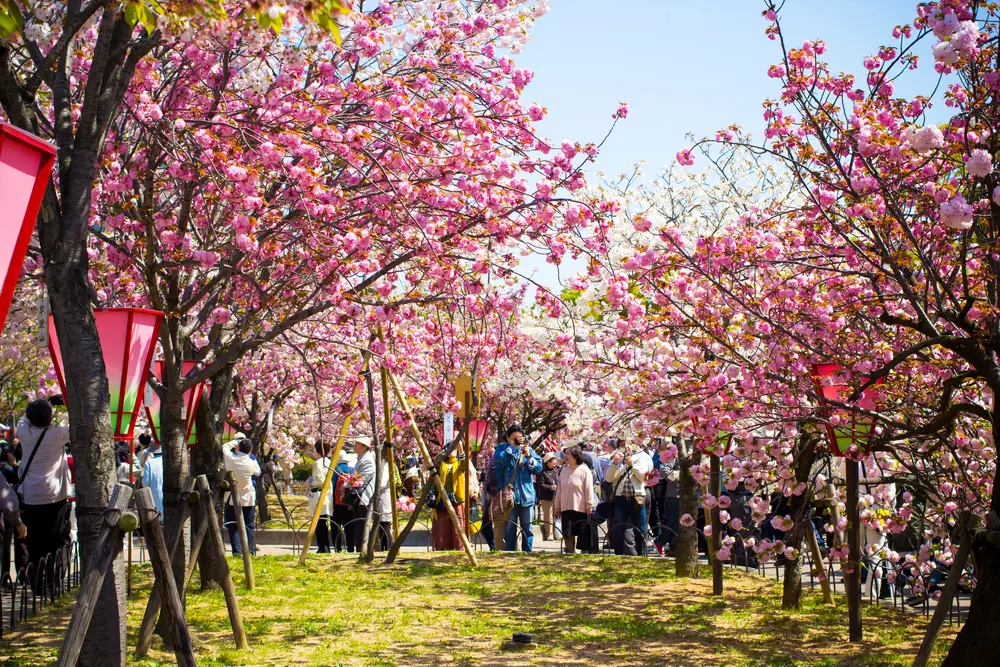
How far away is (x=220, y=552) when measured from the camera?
714cm

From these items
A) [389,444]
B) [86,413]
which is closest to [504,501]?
[389,444]

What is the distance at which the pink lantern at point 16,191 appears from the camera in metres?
3.62

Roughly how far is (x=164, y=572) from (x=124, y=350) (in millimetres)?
2101

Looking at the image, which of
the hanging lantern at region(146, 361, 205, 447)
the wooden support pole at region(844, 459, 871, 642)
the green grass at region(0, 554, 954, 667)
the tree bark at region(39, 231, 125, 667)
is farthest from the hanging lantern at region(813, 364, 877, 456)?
the hanging lantern at region(146, 361, 205, 447)

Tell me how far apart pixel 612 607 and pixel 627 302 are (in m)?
2.93

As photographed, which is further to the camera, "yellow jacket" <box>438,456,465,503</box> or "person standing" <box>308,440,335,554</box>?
"person standing" <box>308,440,335,554</box>

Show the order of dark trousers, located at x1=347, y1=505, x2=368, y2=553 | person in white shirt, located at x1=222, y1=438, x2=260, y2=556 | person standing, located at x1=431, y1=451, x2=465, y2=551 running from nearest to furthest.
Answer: person in white shirt, located at x1=222, y1=438, x2=260, y2=556
person standing, located at x1=431, y1=451, x2=465, y2=551
dark trousers, located at x1=347, y1=505, x2=368, y2=553

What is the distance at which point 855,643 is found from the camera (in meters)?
7.73

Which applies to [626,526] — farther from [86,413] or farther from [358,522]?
[86,413]

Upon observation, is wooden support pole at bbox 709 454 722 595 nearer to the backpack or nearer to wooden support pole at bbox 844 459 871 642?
Result: wooden support pole at bbox 844 459 871 642

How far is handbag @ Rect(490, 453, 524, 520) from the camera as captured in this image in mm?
14680

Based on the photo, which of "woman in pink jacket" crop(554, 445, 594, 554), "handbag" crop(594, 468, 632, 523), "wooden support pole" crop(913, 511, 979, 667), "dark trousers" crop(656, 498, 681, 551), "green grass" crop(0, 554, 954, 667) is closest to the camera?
"wooden support pole" crop(913, 511, 979, 667)

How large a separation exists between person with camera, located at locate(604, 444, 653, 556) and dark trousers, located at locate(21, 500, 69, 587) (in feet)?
23.6

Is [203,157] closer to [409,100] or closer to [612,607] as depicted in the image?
[409,100]
